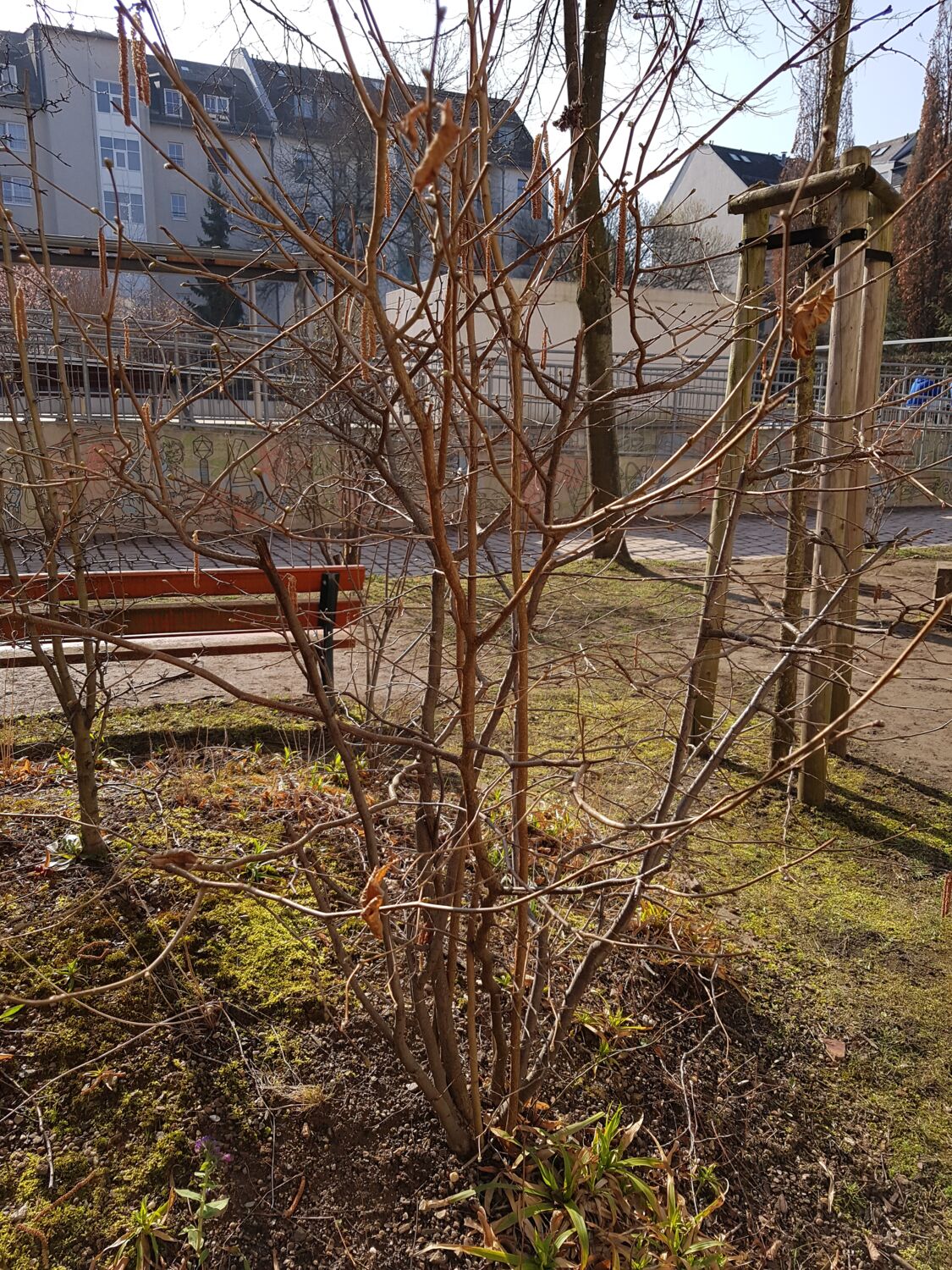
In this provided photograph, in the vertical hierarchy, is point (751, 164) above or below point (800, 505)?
above

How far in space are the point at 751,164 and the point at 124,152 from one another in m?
27.1

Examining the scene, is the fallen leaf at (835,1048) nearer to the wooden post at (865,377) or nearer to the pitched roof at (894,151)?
the wooden post at (865,377)

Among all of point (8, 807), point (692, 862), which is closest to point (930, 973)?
point (692, 862)

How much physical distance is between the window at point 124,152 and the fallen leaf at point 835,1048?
157 feet

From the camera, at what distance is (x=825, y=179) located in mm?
3639

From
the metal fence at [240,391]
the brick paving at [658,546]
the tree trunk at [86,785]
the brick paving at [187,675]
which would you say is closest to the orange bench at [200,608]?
the brick paving at [187,675]

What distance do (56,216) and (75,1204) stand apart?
4284cm

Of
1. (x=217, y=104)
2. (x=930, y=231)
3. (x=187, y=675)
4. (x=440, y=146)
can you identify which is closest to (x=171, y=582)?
(x=187, y=675)

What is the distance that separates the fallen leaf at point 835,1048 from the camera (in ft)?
8.90

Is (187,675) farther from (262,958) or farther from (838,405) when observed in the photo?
(838,405)

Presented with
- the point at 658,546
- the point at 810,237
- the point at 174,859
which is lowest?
the point at 658,546

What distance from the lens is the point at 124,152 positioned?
42.2 meters

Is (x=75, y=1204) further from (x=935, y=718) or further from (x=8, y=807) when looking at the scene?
(x=935, y=718)

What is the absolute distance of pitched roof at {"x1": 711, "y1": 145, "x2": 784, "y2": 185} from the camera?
37.4m
